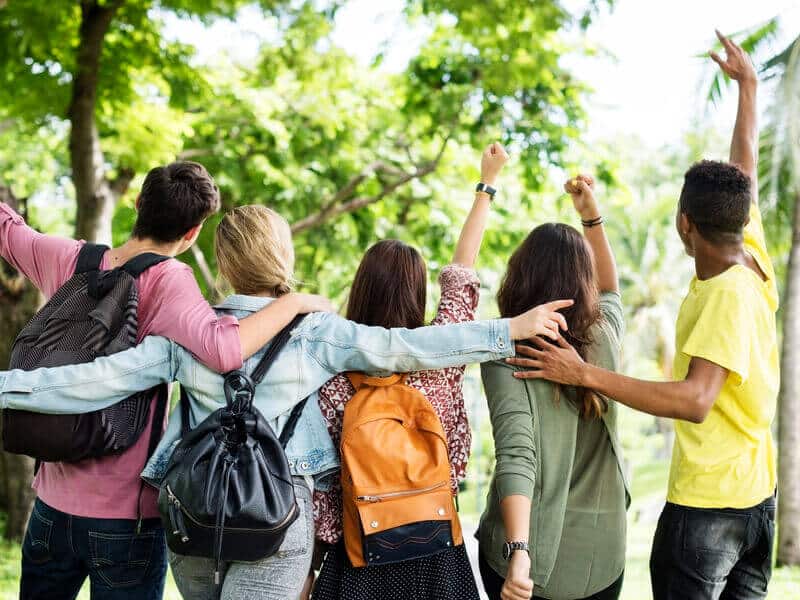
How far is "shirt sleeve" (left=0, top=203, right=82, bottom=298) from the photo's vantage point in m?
2.87

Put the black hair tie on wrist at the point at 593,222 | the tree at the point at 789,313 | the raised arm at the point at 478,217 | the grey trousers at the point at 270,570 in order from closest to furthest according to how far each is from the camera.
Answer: the grey trousers at the point at 270,570, the raised arm at the point at 478,217, the black hair tie on wrist at the point at 593,222, the tree at the point at 789,313

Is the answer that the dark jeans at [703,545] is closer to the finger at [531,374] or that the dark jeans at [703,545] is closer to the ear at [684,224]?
the finger at [531,374]

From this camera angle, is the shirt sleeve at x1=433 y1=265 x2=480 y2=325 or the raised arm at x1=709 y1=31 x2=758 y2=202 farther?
the raised arm at x1=709 y1=31 x2=758 y2=202

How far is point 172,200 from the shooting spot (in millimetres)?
2748

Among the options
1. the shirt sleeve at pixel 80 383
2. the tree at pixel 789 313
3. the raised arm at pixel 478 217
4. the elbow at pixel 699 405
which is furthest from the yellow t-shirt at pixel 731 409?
the tree at pixel 789 313

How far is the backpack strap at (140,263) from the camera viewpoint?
8.91 feet

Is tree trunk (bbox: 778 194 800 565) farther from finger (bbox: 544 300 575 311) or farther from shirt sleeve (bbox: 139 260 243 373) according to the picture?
shirt sleeve (bbox: 139 260 243 373)

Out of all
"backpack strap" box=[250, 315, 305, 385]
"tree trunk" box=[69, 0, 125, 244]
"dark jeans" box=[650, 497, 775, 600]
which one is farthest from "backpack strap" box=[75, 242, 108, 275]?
"tree trunk" box=[69, 0, 125, 244]

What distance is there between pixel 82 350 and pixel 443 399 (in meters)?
1.08

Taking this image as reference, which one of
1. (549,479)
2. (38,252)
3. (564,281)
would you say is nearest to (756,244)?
(564,281)

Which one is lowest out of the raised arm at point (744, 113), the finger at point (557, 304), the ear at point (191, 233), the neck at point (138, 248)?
the finger at point (557, 304)

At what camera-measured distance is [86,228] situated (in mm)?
6859

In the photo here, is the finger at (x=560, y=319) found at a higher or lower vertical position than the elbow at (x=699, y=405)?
higher

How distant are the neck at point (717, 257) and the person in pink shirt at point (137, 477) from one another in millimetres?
1152
